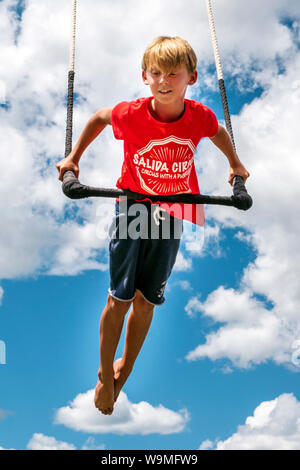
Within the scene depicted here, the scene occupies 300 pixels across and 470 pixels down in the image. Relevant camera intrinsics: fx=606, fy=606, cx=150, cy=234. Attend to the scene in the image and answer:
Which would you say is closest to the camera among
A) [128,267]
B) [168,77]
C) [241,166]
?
[168,77]

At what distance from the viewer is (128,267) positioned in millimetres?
4281

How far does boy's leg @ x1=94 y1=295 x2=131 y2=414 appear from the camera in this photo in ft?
14.2


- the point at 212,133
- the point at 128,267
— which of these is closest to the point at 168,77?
the point at 212,133

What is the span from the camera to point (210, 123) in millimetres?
4359

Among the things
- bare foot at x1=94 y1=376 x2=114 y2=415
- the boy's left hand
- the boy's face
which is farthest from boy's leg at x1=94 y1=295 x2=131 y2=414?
the boy's face

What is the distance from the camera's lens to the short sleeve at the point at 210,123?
4336 mm

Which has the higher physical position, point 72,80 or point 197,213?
point 72,80

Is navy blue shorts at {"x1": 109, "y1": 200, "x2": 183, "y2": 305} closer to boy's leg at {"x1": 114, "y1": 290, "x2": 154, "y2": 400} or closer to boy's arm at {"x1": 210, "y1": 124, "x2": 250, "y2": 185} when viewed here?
boy's leg at {"x1": 114, "y1": 290, "x2": 154, "y2": 400}

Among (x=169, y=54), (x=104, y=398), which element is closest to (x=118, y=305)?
(x=104, y=398)

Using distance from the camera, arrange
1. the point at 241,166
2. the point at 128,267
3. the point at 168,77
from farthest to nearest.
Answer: the point at 241,166
the point at 128,267
the point at 168,77

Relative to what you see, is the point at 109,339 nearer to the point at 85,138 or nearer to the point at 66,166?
the point at 66,166

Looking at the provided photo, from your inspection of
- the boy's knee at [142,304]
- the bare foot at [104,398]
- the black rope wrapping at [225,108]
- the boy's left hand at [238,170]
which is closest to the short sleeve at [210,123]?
the black rope wrapping at [225,108]

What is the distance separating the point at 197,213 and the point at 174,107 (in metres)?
0.79

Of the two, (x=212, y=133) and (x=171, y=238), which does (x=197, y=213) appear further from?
→ (x=212, y=133)
